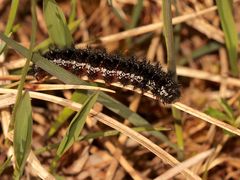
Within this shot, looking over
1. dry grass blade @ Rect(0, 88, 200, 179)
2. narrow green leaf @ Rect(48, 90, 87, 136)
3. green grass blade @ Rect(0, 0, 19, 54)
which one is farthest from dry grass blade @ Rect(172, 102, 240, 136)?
green grass blade @ Rect(0, 0, 19, 54)

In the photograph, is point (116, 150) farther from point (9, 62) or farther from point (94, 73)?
point (9, 62)

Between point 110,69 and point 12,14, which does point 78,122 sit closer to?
point 110,69

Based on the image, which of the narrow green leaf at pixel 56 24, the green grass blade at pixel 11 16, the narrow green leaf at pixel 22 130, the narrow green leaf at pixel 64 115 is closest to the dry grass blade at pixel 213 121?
the narrow green leaf at pixel 64 115

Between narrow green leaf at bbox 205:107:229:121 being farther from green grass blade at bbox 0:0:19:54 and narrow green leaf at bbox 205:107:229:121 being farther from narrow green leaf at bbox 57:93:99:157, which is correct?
green grass blade at bbox 0:0:19:54

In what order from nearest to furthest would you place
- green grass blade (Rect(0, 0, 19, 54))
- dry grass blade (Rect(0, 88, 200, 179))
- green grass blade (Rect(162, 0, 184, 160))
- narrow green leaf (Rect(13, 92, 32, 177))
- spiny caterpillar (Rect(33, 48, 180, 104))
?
narrow green leaf (Rect(13, 92, 32, 177)) → green grass blade (Rect(162, 0, 184, 160)) → dry grass blade (Rect(0, 88, 200, 179)) → green grass blade (Rect(0, 0, 19, 54)) → spiny caterpillar (Rect(33, 48, 180, 104))

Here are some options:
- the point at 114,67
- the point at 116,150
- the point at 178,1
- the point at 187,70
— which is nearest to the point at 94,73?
the point at 114,67

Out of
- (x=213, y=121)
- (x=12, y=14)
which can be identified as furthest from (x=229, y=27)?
(x=12, y=14)
